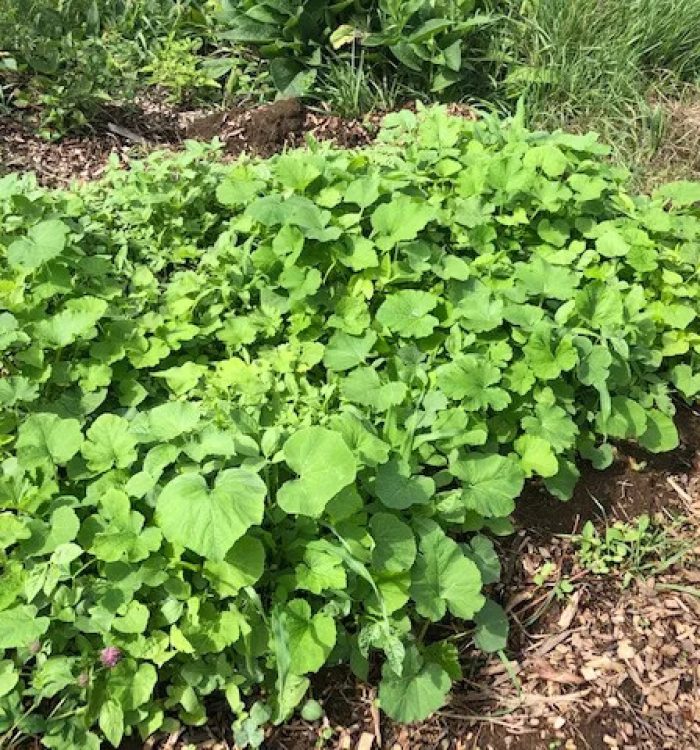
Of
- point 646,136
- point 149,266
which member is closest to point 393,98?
point 646,136

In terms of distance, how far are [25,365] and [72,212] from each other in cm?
75

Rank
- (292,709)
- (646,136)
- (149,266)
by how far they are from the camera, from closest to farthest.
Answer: (292,709)
(149,266)
(646,136)

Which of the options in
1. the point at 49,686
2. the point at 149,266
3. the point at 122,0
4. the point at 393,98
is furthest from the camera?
the point at 122,0

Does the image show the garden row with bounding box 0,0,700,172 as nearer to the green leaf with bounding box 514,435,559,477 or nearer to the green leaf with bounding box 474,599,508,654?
the green leaf with bounding box 514,435,559,477

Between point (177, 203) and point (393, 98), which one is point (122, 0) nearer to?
point (393, 98)

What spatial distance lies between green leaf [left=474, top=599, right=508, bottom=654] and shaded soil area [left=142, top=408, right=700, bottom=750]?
0.06m

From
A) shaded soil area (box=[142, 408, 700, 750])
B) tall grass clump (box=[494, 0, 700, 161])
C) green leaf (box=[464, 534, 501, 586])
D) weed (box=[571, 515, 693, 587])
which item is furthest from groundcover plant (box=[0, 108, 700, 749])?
tall grass clump (box=[494, 0, 700, 161])

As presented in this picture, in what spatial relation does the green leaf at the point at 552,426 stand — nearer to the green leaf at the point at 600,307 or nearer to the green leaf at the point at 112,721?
the green leaf at the point at 600,307

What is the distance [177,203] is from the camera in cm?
304

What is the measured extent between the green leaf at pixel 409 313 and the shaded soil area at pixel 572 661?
2.12 feet

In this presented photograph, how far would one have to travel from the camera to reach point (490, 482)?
2312 mm

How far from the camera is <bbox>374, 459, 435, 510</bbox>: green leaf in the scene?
84.6 inches

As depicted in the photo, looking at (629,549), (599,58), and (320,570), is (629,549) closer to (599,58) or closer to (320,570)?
(320,570)

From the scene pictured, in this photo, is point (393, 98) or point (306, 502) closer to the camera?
point (306, 502)
